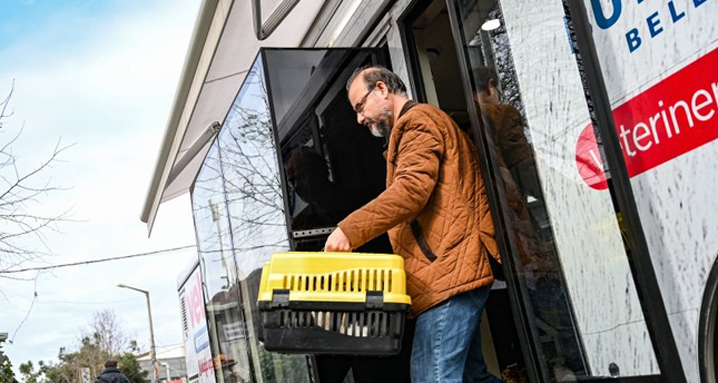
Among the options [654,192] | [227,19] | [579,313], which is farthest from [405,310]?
[227,19]

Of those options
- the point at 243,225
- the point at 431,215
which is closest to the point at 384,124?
the point at 431,215

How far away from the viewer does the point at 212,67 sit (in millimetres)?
4488

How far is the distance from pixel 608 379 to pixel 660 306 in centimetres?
37

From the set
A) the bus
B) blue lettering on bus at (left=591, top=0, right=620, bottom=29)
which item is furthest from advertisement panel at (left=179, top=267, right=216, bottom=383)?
blue lettering on bus at (left=591, top=0, right=620, bottom=29)

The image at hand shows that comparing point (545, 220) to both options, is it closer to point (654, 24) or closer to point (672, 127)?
point (672, 127)

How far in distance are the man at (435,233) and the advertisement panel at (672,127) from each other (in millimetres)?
592

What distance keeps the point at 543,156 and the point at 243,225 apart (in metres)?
2.68

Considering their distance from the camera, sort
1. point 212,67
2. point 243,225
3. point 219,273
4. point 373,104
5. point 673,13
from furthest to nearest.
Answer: point 219,273 < point 243,225 < point 212,67 < point 373,104 < point 673,13

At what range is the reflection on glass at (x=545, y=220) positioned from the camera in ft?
7.52

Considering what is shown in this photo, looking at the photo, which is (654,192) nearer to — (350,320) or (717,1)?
(717,1)

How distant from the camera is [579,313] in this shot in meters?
2.42

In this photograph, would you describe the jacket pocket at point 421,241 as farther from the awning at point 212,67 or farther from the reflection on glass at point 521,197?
the awning at point 212,67

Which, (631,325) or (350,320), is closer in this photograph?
(631,325)

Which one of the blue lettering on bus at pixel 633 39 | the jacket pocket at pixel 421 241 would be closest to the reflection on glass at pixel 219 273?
the jacket pocket at pixel 421 241
